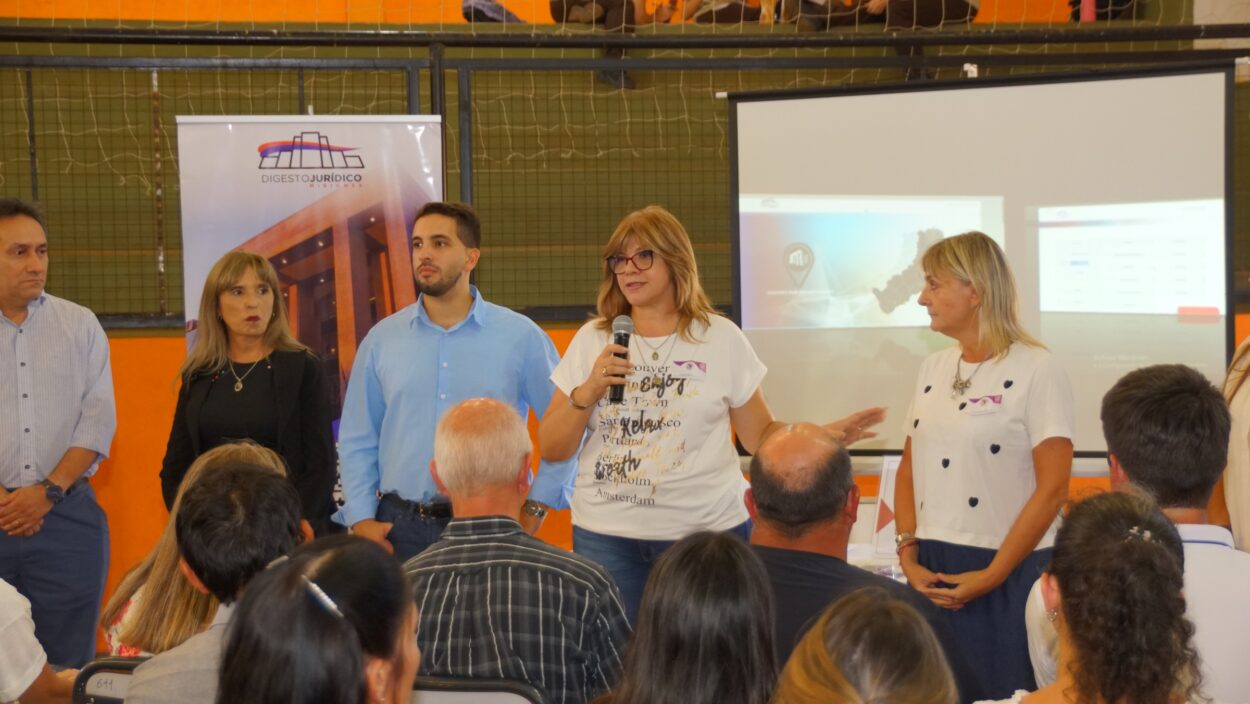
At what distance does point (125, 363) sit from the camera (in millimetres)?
5125

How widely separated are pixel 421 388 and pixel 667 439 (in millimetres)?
890

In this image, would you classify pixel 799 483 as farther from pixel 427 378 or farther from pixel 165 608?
pixel 427 378

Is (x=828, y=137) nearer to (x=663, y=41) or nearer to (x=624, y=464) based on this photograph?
(x=663, y=41)

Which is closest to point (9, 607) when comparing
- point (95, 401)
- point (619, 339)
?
point (619, 339)

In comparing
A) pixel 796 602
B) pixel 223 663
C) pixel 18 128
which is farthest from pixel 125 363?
pixel 223 663

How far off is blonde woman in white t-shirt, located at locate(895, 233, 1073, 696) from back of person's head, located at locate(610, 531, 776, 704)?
1625mm

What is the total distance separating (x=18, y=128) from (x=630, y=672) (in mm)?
5855

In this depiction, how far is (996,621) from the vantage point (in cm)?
309

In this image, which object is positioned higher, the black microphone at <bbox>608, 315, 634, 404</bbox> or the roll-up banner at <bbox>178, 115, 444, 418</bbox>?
the roll-up banner at <bbox>178, 115, 444, 418</bbox>

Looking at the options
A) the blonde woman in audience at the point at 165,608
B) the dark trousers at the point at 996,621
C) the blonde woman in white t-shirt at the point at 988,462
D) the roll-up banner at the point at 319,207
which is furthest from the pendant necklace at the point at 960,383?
the roll-up banner at the point at 319,207

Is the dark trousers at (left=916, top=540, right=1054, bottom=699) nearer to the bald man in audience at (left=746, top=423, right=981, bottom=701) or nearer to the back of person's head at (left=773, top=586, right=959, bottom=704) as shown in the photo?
the bald man in audience at (left=746, top=423, right=981, bottom=701)

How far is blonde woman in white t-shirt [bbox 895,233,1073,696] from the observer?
3014mm

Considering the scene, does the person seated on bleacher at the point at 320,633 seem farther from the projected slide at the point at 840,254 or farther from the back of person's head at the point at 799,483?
the projected slide at the point at 840,254

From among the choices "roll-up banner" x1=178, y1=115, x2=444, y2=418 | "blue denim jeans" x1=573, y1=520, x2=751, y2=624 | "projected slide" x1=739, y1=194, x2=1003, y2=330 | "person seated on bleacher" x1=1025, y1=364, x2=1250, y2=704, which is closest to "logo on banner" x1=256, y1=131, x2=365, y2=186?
"roll-up banner" x1=178, y1=115, x2=444, y2=418
